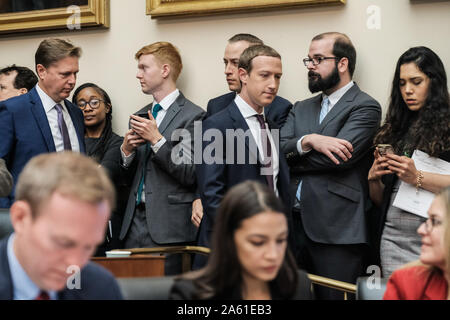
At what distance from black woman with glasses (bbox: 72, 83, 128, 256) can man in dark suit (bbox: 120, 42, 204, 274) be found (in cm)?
24

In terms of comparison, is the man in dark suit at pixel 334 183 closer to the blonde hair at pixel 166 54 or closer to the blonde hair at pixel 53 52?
the blonde hair at pixel 166 54

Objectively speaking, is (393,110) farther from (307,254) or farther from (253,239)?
(253,239)

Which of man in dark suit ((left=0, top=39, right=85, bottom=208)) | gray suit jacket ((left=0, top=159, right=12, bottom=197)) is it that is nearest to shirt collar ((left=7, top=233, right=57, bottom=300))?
gray suit jacket ((left=0, top=159, right=12, bottom=197))

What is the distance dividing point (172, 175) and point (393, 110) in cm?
150

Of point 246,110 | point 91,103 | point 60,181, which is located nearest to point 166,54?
point 91,103

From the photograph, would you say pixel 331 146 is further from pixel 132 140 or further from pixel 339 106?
pixel 132 140

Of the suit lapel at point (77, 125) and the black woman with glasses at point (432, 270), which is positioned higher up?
the suit lapel at point (77, 125)

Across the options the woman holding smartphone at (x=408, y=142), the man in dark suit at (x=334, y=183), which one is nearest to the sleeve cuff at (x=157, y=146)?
the man in dark suit at (x=334, y=183)

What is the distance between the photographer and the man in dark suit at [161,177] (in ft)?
15.1

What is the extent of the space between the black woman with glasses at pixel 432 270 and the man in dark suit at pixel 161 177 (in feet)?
7.06

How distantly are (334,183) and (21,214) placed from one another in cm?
269

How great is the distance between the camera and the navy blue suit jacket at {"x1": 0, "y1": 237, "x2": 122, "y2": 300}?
1984mm

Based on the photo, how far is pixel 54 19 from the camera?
5887 mm

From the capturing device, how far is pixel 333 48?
4.55 m
